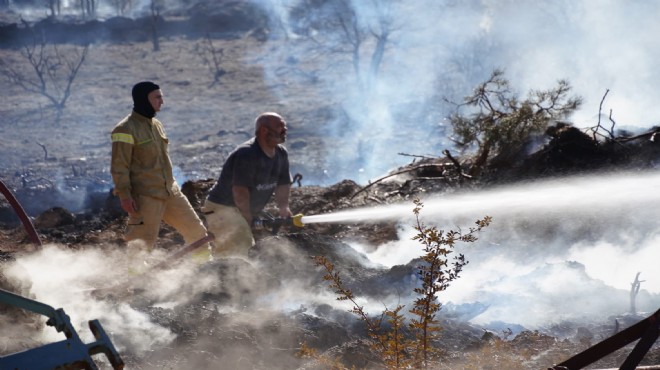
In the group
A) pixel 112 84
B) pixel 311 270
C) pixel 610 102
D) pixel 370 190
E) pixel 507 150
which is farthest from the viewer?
pixel 112 84

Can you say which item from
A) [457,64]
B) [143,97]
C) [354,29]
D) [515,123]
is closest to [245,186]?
[143,97]

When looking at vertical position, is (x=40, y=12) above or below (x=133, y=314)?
above

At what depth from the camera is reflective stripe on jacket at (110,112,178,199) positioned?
574 centimetres

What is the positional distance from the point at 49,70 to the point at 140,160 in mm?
23666

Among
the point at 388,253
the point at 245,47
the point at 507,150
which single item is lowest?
the point at 388,253

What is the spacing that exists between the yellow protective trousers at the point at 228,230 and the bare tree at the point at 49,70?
64.9 feet

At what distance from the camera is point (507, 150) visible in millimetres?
8797

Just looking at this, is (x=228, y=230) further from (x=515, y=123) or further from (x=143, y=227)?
(x=515, y=123)

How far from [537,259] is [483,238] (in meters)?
0.71

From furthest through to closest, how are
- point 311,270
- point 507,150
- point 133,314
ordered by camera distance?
point 507,150
point 311,270
point 133,314

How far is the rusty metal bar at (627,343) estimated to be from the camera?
2.71m

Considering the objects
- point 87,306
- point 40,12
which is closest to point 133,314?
point 87,306

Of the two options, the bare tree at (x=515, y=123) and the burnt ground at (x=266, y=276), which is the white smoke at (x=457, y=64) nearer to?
the burnt ground at (x=266, y=276)

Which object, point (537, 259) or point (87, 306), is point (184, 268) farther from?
point (537, 259)
